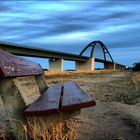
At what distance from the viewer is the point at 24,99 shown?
17.2 feet

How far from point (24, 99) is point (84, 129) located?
1.81 metres

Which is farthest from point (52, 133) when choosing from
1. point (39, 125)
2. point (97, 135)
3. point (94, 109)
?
point (94, 109)

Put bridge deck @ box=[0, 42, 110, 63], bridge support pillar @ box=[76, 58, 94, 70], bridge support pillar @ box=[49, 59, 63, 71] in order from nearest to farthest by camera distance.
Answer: bridge deck @ box=[0, 42, 110, 63], bridge support pillar @ box=[49, 59, 63, 71], bridge support pillar @ box=[76, 58, 94, 70]

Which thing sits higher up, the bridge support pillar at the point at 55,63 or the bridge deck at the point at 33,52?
the bridge deck at the point at 33,52

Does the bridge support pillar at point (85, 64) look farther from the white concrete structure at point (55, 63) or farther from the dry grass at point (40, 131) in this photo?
the dry grass at point (40, 131)

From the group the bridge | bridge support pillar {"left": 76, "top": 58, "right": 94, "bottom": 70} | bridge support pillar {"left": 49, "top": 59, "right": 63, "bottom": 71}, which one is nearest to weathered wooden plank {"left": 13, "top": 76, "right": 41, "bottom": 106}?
the bridge

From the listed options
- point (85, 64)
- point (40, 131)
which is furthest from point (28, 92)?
point (85, 64)

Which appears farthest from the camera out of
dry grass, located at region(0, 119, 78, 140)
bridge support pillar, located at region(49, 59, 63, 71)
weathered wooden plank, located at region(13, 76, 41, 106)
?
bridge support pillar, located at region(49, 59, 63, 71)

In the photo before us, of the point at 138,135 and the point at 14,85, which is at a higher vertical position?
the point at 14,85

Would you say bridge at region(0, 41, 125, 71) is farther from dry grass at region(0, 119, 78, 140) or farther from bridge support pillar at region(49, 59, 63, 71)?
dry grass at region(0, 119, 78, 140)

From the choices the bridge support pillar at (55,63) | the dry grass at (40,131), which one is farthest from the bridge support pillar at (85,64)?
the dry grass at (40,131)

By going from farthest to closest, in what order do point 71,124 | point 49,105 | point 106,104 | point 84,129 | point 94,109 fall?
1. point 106,104
2. point 94,109
3. point 84,129
4. point 71,124
5. point 49,105

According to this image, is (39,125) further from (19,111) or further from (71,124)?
(71,124)

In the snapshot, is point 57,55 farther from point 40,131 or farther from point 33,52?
point 40,131
